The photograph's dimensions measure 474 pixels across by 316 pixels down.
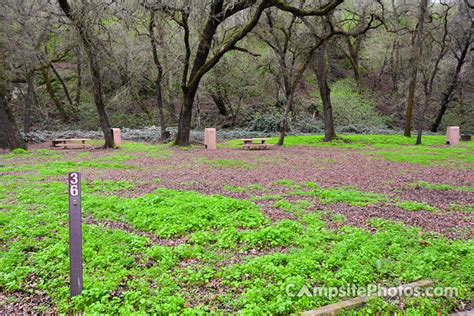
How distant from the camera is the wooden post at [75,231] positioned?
10.9ft

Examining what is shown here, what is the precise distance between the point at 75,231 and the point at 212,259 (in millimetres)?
1580

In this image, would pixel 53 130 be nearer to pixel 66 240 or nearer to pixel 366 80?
pixel 66 240

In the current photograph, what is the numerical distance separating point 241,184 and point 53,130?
838 inches

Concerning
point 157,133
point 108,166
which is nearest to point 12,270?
point 108,166

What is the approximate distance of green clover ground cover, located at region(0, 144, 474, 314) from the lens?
3.49 m

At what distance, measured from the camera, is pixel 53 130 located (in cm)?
2556

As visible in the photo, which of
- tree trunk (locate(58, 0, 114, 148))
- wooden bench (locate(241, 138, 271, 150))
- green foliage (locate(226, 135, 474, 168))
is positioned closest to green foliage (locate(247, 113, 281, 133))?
green foliage (locate(226, 135, 474, 168))

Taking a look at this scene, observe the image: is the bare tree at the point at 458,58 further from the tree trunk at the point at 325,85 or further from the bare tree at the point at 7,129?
the bare tree at the point at 7,129

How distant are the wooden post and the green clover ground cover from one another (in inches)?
5.5

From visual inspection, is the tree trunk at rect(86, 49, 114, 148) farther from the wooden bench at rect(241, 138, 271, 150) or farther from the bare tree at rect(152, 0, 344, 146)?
the wooden bench at rect(241, 138, 271, 150)

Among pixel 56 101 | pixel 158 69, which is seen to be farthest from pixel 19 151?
pixel 56 101

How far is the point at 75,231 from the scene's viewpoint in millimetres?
3396

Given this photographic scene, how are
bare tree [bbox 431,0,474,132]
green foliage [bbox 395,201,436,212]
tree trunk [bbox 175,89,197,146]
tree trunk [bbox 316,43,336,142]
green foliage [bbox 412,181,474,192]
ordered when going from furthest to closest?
bare tree [bbox 431,0,474,132], tree trunk [bbox 316,43,336,142], tree trunk [bbox 175,89,197,146], green foliage [bbox 412,181,474,192], green foliage [bbox 395,201,436,212]

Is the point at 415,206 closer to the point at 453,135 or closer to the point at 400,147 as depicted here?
the point at 400,147
